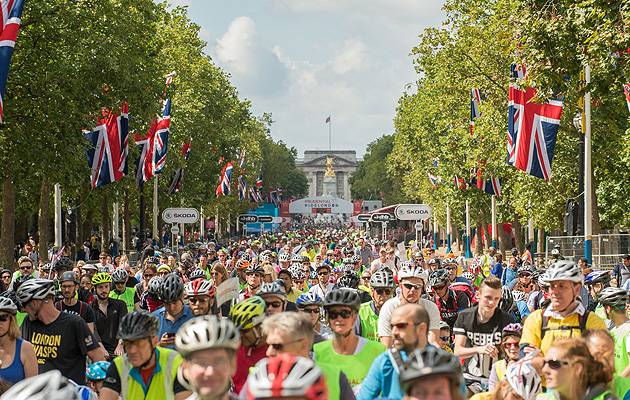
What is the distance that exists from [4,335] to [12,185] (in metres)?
25.4

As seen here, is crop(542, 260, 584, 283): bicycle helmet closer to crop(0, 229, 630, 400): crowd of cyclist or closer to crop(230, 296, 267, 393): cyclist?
crop(0, 229, 630, 400): crowd of cyclist

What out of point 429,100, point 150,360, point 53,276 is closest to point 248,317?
point 150,360

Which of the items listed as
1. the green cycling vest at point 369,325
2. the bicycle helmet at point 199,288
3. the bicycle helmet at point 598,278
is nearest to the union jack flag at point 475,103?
the bicycle helmet at point 598,278

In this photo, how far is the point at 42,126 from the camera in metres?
31.9

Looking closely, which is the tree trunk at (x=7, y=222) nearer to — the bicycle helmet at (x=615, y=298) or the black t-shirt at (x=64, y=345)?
the black t-shirt at (x=64, y=345)

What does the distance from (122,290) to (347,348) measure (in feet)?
29.4

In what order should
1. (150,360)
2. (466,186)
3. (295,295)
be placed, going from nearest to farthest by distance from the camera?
1. (150,360)
2. (295,295)
3. (466,186)

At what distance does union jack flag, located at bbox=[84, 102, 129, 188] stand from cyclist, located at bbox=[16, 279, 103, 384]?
23.5 meters

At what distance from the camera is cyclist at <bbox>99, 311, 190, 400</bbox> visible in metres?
7.45

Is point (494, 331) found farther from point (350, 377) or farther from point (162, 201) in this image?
point (162, 201)

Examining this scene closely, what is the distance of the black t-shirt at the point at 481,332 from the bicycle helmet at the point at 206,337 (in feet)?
15.8

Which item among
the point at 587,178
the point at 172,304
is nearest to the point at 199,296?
the point at 172,304

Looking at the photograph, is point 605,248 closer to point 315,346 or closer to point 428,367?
point 315,346

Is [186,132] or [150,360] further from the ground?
[186,132]
